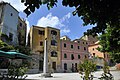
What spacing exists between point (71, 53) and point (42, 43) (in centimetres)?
853

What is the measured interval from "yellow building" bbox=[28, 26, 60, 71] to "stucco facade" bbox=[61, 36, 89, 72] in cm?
173

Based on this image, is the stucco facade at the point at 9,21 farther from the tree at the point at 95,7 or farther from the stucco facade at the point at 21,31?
the tree at the point at 95,7

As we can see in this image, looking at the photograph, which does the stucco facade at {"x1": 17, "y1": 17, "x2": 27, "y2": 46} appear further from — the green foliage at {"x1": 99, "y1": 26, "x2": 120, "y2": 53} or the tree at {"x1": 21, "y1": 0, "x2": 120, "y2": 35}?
the tree at {"x1": 21, "y1": 0, "x2": 120, "y2": 35}

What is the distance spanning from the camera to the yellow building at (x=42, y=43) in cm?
4271

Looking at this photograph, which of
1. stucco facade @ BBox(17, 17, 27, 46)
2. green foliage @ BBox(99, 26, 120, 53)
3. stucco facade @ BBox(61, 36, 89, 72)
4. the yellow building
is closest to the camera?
green foliage @ BBox(99, 26, 120, 53)

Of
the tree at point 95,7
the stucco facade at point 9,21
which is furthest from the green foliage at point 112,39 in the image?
the stucco facade at point 9,21

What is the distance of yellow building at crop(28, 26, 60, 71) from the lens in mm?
42706

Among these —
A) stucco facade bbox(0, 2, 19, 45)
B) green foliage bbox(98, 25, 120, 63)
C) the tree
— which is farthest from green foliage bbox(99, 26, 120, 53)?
stucco facade bbox(0, 2, 19, 45)

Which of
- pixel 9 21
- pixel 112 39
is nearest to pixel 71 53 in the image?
pixel 9 21

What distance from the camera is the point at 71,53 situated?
48906 millimetres

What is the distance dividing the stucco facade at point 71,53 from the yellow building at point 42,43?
68.2 inches

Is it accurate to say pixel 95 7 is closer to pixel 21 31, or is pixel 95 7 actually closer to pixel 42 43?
pixel 21 31

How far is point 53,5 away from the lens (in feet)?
10.9

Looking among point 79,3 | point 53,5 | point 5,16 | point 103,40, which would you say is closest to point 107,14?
point 79,3
